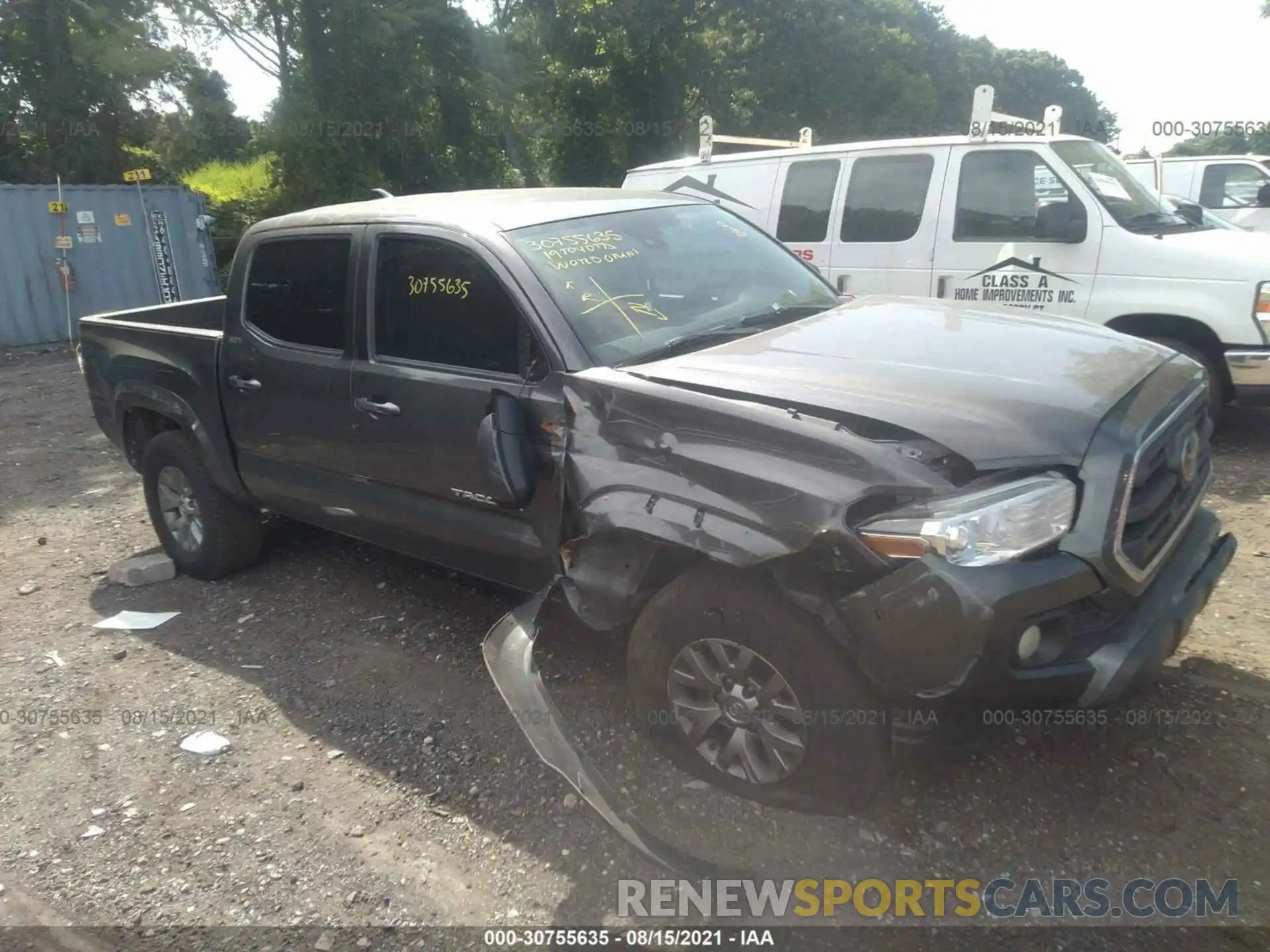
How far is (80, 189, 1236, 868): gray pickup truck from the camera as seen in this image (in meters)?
2.40

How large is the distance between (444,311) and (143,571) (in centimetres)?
269

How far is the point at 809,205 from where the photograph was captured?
7168 mm

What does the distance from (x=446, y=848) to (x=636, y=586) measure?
99cm

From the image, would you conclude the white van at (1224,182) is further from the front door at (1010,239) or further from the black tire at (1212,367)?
the black tire at (1212,367)

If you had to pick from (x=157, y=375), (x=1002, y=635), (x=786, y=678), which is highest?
(x=157, y=375)

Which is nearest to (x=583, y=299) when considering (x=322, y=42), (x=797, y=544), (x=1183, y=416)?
(x=797, y=544)

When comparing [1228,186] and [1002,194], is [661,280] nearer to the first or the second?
[1002,194]

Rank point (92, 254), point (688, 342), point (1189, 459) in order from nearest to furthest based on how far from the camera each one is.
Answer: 1. point (1189, 459)
2. point (688, 342)
3. point (92, 254)

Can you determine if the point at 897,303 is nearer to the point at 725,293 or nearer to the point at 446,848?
the point at 725,293

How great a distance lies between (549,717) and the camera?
121 inches

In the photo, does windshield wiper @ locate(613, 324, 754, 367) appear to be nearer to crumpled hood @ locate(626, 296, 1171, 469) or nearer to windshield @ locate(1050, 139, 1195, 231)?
crumpled hood @ locate(626, 296, 1171, 469)

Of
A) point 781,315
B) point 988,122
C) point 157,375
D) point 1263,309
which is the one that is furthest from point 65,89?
point 1263,309

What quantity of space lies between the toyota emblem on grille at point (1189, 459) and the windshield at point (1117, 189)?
334cm

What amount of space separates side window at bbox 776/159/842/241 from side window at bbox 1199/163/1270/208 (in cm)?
558
